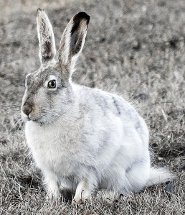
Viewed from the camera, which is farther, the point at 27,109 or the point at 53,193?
the point at 53,193

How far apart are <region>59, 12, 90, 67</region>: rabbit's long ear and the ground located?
100cm

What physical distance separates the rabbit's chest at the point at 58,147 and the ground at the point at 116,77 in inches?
11.5

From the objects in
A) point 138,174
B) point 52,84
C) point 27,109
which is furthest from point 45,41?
point 138,174

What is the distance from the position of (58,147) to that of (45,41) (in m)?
0.91

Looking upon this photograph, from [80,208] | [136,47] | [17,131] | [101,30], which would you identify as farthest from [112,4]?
[80,208]

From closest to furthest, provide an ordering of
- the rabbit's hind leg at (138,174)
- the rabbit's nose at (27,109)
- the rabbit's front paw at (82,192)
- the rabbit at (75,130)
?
the rabbit's nose at (27,109) < the rabbit at (75,130) < the rabbit's front paw at (82,192) < the rabbit's hind leg at (138,174)

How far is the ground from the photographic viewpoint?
186 inches

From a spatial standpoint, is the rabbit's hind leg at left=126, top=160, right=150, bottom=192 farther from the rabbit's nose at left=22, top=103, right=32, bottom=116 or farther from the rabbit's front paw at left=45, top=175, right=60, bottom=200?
the rabbit's nose at left=22, top=103, right=32, bottom=116

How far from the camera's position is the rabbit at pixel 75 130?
465 centimetres

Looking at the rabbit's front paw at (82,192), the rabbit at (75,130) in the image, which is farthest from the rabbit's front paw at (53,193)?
the rabbit's front paw at (82,192)

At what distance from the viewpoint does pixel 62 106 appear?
15.4 feet

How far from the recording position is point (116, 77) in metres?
8.74

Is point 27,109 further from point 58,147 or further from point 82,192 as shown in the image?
point 82,192

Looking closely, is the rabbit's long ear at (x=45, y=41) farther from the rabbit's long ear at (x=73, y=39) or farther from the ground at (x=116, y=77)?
the ground at (x=116, y=77)
